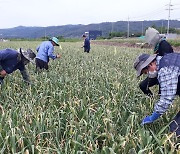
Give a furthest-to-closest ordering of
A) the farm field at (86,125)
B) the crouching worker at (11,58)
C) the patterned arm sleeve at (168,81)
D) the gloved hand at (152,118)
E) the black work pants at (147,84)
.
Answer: the crouching worker at (11,58) < the black work pants at (147,84) < the gloved hand at (152,118) < the patterned arm sleeve at (168,81) < the farm field at (86,125)

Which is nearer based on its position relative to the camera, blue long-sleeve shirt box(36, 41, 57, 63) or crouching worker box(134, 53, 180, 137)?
crouching worker box(134, 53, 180, 137)

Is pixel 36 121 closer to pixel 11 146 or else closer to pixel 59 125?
pixel 59 125

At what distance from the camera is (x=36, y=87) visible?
578 centimetres

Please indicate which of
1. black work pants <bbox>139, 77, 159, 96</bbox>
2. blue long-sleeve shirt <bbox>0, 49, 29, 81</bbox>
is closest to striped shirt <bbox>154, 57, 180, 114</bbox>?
black work pants <bbox>139, 77, 159, 96</bbox>

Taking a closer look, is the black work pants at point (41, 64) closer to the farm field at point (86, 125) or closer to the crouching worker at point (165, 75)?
the farm field at point (86, 125)

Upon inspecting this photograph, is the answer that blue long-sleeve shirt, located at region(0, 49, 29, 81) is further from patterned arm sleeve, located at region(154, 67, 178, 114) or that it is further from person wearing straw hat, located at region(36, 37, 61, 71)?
patterned arm sleeve, located at region(154, 67, 178, 114)

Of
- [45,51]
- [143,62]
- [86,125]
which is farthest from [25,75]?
[143,62]

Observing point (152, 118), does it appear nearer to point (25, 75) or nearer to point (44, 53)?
point (25, 75)

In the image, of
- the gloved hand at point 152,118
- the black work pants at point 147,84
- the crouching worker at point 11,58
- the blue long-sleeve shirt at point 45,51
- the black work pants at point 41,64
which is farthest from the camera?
the black work pants at point 41,64

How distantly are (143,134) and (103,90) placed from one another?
2083 millimetres

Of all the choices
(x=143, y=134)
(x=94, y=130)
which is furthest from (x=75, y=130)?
(x=143, y=134)

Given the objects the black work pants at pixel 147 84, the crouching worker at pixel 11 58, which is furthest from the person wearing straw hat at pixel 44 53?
the black work pants at pixel 147 84

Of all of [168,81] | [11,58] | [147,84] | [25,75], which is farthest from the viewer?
[25,75]

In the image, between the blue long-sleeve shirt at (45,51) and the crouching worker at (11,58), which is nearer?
the crouching worker at (11,58)
